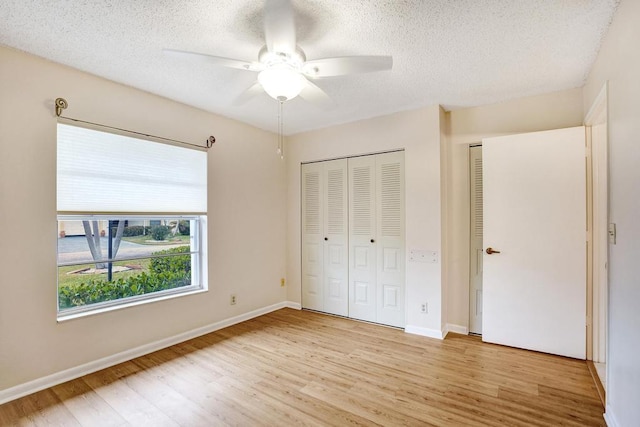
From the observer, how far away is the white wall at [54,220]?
7.11 feet

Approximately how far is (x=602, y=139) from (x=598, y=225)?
2.36ft

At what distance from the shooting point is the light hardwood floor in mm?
1963

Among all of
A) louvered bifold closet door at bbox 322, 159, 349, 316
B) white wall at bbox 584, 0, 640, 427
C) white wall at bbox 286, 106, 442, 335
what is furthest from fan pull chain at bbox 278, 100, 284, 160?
white wall at bbox 584, 0, 640, 427

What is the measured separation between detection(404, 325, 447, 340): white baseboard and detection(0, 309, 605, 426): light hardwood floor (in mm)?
119

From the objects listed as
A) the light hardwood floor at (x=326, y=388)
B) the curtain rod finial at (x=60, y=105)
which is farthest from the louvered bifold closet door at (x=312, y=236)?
the curtain rod finial at (x=60, y=105)

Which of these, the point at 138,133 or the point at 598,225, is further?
the point at 138,133

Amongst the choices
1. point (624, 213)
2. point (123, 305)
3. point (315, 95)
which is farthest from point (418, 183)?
point (123, 305)

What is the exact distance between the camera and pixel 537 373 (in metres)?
2.49

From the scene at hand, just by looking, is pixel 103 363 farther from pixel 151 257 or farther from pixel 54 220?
pixel 54 220

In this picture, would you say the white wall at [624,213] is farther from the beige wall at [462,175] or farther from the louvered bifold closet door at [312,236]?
the louvered bifold closet door at [312,236]

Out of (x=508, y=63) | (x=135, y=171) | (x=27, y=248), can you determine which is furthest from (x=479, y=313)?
(x=27, y=248)

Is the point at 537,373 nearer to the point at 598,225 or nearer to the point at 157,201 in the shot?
the point at 598,225

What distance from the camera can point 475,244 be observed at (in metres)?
3.36

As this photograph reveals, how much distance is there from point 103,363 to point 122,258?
0.88 metres
